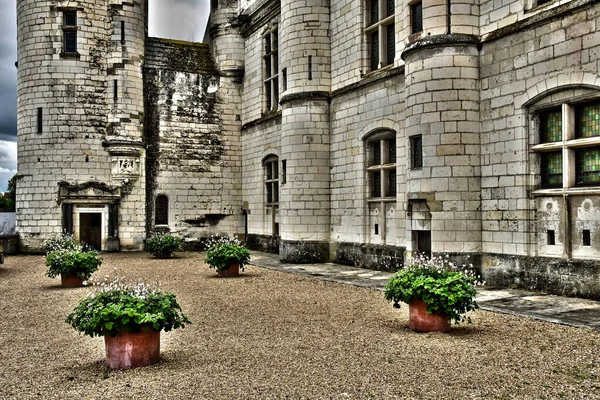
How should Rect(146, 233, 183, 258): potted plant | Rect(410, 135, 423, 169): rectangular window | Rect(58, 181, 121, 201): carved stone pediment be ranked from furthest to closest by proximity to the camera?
Rect(58, 181, 121, 201): carved stone pediment
Rect(146, 233, 183, 258): potted plant
Rect(410, 135, 423, 169): rectangular window

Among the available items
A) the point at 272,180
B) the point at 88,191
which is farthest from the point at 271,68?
the point at 88,191

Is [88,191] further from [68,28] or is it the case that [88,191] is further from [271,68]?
[271,68]

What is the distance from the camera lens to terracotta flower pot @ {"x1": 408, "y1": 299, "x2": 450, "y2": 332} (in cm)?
655

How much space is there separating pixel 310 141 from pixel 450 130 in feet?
17.6

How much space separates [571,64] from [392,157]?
5.01 metres

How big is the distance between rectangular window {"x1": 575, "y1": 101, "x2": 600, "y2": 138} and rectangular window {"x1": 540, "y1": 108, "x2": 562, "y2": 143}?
310 millimetres

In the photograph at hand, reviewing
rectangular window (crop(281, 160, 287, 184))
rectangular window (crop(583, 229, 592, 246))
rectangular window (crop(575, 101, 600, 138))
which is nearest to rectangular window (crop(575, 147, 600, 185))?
rectangular window (crop(575, 101, 600, 138))

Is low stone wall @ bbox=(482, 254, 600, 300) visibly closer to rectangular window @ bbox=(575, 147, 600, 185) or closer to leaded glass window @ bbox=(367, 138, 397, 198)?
rectangular window @ bbox=(575, 147, 600, 185)

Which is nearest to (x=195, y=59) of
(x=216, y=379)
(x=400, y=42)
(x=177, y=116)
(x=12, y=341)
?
(x=177, y=116)

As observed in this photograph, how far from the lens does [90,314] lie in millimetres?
5273

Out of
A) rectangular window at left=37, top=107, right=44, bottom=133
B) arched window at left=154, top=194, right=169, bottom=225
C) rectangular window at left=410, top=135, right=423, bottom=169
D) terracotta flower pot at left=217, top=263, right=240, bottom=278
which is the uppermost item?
rectangular window at left=37, top=107, right=44, bottom=133

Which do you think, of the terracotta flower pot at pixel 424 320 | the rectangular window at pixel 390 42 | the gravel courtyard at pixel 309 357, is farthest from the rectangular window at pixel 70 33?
the terracotta flower pot at pixel 424 320

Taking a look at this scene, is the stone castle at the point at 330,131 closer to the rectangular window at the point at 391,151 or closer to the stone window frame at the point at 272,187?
the stone window frame at the point at 272,187

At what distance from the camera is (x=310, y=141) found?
15156mm
